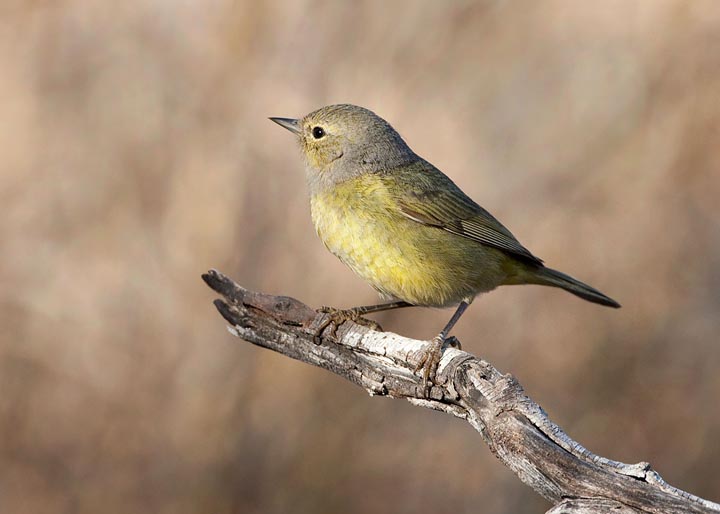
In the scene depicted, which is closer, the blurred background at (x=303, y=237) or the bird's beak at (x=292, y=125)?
the bird's beak at (x=292, y=125)

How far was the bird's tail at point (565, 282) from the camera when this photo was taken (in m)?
5.21

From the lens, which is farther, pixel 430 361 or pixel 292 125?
pixel 292 125

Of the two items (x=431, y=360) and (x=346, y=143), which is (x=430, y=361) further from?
(x=346, y=143)

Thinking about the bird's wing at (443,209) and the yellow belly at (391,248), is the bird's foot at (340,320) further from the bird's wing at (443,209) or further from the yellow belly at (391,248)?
the bird's wing at (443,209)

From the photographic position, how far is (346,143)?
16.8ft

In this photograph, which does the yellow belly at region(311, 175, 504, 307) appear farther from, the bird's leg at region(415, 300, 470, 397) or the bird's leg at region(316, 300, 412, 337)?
the bird's leg at region(415, 300, 470, 397)

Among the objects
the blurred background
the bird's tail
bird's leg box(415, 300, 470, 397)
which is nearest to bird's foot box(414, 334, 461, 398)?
bird's leg box(415, 300, 470, 397)

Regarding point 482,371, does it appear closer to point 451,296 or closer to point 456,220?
point 451,296

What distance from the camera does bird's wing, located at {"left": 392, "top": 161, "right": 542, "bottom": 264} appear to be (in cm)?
485

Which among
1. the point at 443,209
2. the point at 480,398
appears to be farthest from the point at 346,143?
the point at 480,398

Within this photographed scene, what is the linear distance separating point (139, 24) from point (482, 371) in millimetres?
4781

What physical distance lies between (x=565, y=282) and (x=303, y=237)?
7.12 feet

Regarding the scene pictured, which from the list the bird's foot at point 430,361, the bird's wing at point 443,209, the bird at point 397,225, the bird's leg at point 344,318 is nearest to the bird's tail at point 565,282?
the bird at point 397,225

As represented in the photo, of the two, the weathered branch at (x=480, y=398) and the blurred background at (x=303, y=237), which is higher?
the blurred background at (x=303, y=237)
